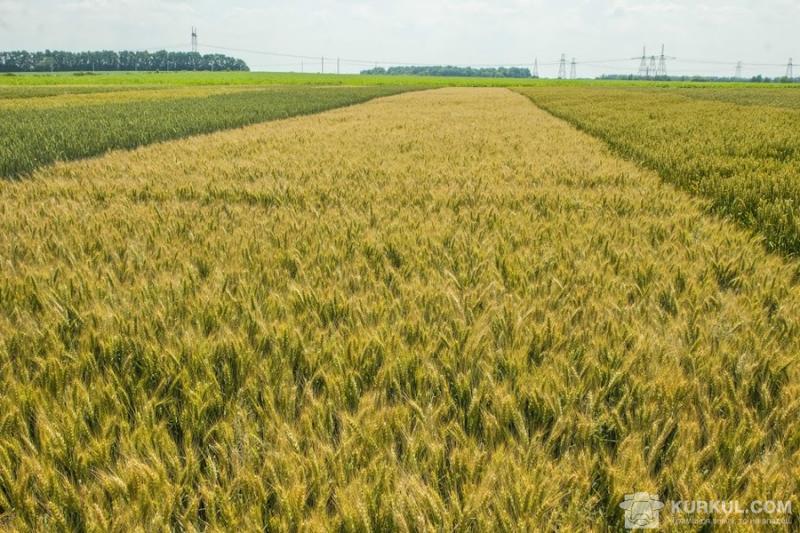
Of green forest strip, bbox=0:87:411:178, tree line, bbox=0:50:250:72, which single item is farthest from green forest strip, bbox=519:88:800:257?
tree line, bbox=0:50:250:72

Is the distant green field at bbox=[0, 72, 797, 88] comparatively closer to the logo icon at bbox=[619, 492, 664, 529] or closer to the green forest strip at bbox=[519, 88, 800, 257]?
the green forest strip at bbox=[519, 88, 800, 257]

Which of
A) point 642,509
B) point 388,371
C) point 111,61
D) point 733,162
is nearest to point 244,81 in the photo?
point 733,162

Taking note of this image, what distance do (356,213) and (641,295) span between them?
91.2 inches

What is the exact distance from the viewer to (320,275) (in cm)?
260

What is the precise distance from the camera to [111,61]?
149 metres

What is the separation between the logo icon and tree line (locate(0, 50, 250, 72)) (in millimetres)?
170313

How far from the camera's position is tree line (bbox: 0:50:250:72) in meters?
134

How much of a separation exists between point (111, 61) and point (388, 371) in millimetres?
183446

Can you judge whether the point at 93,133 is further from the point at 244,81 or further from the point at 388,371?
the point at 244,81

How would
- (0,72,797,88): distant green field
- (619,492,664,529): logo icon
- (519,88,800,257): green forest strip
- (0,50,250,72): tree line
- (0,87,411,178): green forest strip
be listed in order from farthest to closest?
(0,50,250,72): tree line < (0,72,797,88): distant green field < (0,87,411,178): green forest strip < (519,88,800,257): green forest strip < (619,492,664,529): logo icon

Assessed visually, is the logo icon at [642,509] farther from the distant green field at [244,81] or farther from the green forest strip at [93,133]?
the distant green field at [244,81]

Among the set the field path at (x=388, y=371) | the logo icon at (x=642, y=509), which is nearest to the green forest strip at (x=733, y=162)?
the field path at (x=388, y=371)

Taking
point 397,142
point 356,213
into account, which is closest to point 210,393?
point 356,213

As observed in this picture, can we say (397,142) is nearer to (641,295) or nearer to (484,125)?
(484,125)
